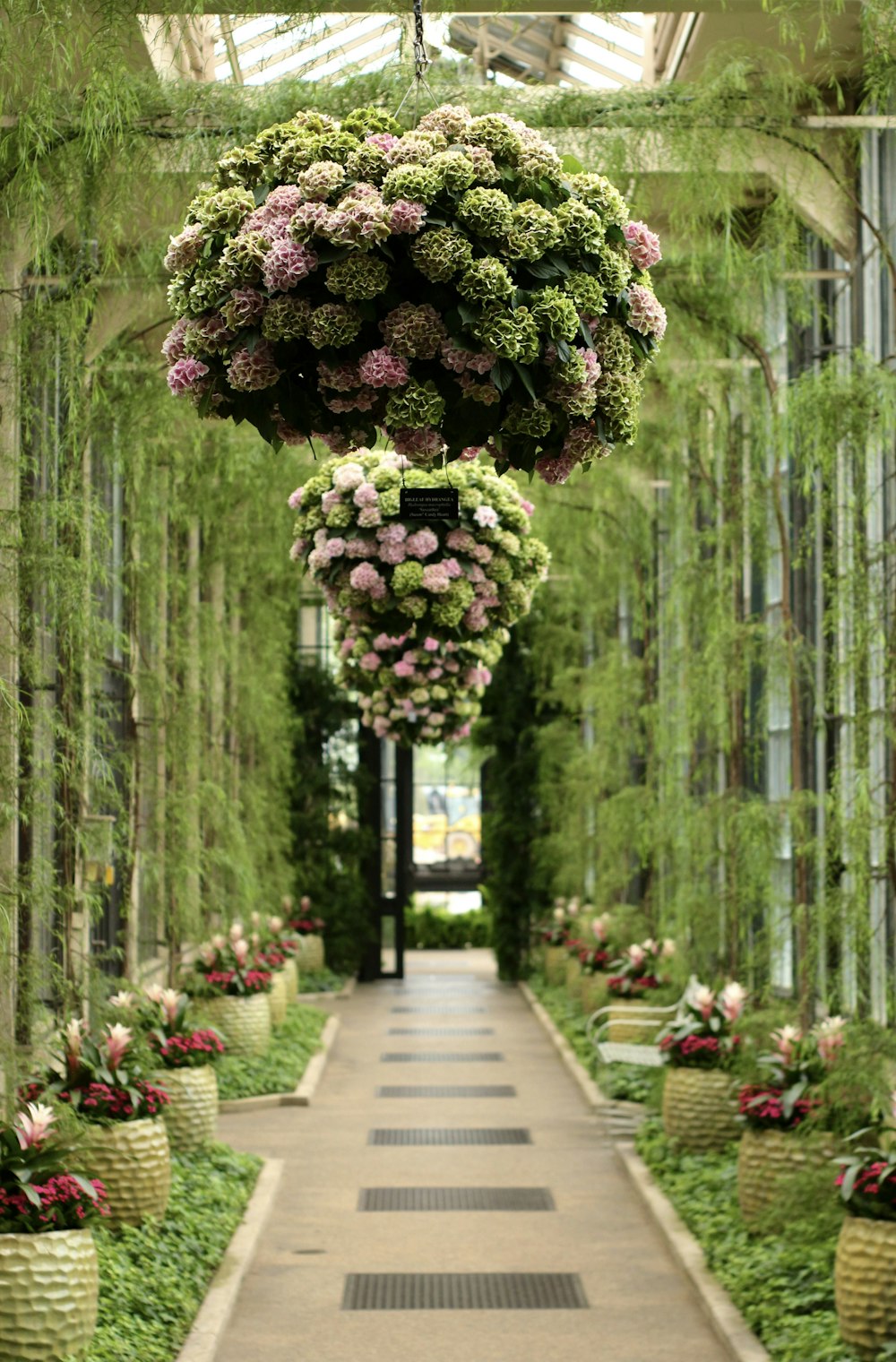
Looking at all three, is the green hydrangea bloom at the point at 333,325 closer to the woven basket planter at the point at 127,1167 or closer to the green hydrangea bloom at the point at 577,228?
the green hydrangea bloom at the point at 577,228

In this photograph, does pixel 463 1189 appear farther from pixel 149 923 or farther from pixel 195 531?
pixel 195 531

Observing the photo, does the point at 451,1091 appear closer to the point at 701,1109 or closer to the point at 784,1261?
the point at 701,1109

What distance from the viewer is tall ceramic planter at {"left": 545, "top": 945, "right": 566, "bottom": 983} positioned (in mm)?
16219

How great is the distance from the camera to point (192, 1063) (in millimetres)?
7867

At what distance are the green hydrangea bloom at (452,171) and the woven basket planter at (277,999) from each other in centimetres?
1000

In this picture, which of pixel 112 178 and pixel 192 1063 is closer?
pixel 112 178

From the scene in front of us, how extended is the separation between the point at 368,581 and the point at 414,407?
3.98 m

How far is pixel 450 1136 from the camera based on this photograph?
9.28 metres

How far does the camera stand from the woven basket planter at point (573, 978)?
14.4 meters

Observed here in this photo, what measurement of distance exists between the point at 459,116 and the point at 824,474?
389 centimetres

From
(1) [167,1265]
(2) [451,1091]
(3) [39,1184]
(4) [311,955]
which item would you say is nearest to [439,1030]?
(2) [451,1091]

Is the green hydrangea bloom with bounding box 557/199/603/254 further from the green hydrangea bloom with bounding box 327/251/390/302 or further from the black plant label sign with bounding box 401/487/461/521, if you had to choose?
the black plant label sign with bounding box 401/487/461/521

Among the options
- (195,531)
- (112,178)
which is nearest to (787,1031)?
(112,178)

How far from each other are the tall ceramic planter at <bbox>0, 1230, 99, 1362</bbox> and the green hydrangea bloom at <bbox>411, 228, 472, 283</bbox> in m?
3.01
